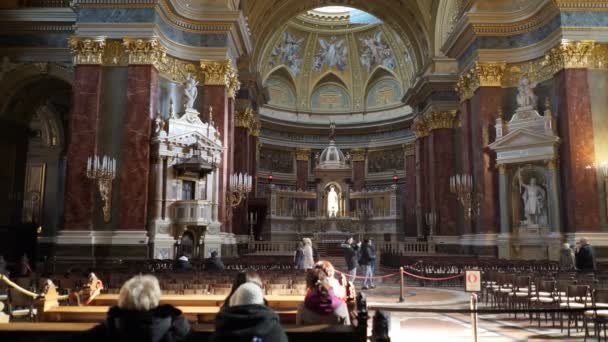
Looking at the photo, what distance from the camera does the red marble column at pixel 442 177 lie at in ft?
79.8

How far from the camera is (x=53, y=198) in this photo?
2306cm

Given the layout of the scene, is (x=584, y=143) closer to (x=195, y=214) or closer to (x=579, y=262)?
(x=579, y=262)

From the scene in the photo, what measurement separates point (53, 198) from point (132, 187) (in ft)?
32.7

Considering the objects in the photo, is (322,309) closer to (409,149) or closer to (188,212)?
(188,212)

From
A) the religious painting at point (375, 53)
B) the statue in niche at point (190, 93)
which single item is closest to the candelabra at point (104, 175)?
the statue in niche at point (190, 93)

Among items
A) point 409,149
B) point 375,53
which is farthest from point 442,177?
point 375,53

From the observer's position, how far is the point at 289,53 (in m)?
38.9

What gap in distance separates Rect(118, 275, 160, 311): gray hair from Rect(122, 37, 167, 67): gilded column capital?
559 inches

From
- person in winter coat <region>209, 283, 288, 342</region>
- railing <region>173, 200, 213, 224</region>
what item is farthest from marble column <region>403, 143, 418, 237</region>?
person in winter coat <region>209, 283, 288, 342</region>

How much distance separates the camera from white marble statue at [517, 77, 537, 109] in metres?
17.3

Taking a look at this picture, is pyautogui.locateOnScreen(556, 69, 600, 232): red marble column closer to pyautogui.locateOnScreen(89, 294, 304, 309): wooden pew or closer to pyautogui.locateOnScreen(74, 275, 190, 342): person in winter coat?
pyautogui.locateOnScreen(89, 294, 304, 309): wooden pew

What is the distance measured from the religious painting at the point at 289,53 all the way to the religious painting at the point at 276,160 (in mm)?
6747

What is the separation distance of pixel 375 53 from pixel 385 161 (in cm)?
861

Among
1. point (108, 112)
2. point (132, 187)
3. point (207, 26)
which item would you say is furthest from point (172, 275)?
point (207, 26)
